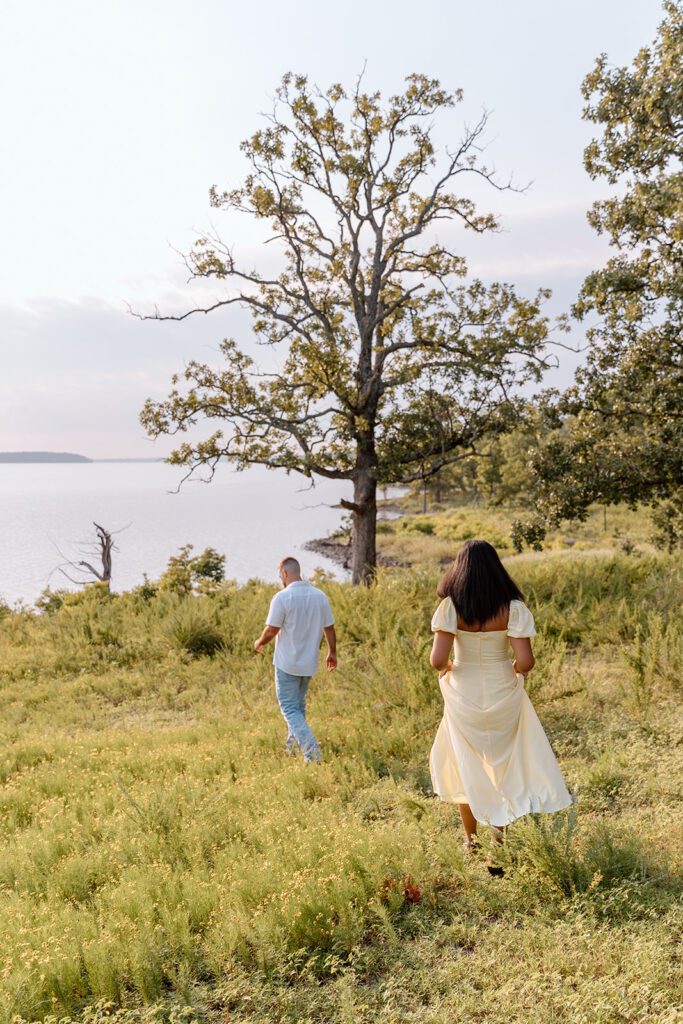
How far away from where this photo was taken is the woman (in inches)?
168

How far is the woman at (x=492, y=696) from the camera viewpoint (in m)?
4.26

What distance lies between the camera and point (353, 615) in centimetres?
1139

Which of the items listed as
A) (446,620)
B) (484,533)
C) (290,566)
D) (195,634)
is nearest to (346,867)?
(446,620)

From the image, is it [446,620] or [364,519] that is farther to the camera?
[364,519]

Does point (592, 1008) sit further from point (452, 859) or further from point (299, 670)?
point (299, 670)

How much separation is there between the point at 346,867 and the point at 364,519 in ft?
49.5

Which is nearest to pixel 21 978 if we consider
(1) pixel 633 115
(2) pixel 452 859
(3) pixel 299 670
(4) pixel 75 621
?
(2) pixel 452 859

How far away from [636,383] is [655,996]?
14781 mm

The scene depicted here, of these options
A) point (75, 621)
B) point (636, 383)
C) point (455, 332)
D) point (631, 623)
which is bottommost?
point (75, 621)

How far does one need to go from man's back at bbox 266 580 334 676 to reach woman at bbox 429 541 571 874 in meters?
2.79

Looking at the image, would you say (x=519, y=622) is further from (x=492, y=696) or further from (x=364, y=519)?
(x=364, y=519)

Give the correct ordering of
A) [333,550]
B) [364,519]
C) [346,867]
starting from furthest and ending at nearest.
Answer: [333,550] → [364,519] → [346,867]

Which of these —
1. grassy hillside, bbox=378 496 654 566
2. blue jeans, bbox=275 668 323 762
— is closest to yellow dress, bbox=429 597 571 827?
blue jeans, bbox=275 668 323 762

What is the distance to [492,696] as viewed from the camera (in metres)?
4.32
